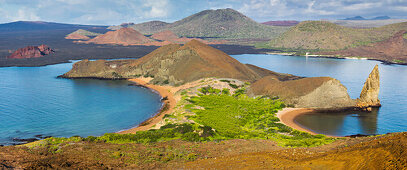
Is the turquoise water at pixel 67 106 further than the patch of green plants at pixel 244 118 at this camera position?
Yes

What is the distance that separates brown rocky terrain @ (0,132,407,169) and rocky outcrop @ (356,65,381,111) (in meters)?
46.4

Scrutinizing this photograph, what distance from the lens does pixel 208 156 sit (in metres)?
34.7

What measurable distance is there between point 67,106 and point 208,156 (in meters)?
59.6

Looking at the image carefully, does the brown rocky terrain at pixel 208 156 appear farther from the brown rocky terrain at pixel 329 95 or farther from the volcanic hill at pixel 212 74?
the volcanic hill at pixel 212 74

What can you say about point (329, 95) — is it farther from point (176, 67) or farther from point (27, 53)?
point (27, 53)

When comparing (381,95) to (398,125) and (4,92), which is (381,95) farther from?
(4,92)

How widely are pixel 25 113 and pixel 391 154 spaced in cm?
7870

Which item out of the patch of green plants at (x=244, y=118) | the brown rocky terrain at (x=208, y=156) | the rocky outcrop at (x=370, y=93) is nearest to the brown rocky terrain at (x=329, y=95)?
the rocky outcrop at (x=370, y=93)

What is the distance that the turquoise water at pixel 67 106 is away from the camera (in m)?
57.9

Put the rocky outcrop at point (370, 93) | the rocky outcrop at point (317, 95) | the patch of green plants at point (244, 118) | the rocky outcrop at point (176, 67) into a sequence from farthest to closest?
the rocky outcrop at point (176, 67) → the rocky outcrop at point (317, 95) → the rocky outcrop at point (370, 93) → the patch of green plants at point (244, 118)

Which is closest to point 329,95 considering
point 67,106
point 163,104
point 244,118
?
Answer: point 244,118

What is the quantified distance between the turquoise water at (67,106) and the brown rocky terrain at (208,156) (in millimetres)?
22710

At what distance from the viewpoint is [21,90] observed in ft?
319

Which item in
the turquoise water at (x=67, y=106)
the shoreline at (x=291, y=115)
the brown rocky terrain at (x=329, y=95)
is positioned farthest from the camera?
the brown rocky terrain at (x=329, y=95)
